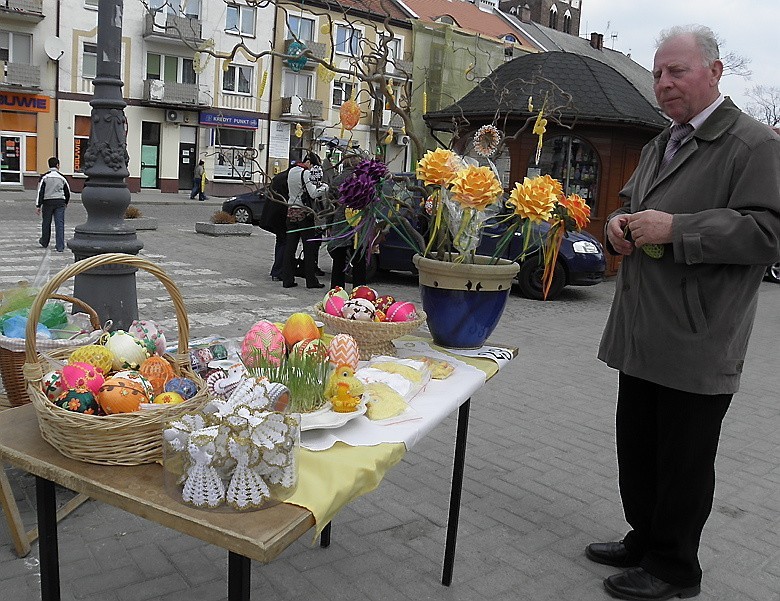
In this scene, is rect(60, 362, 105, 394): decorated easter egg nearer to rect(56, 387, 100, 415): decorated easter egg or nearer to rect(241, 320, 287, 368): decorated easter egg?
rect(56, 387, 100, 415): decorated easter egg

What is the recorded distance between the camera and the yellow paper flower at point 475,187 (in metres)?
2.58

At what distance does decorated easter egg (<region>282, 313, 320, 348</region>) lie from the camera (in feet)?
8.43

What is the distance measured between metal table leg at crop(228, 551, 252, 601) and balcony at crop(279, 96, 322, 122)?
3369cm

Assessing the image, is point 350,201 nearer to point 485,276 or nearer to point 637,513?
point 485,276

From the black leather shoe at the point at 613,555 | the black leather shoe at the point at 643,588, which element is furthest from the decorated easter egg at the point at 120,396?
the black leather shoe at the point at 613,555

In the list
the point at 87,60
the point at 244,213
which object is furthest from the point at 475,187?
the point at 87,60

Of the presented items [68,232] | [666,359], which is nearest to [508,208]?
[666,359]

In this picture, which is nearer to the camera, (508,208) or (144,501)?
(144,501)

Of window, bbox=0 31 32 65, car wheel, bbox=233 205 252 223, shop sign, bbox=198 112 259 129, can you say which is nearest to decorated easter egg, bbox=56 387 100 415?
car wheel, bbox=233 205 252 223

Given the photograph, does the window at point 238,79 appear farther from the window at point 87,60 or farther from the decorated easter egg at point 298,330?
the decorated easter egg at point 298,330

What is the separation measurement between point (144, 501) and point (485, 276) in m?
1.66

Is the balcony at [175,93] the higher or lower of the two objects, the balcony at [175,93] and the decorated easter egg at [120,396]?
the higher

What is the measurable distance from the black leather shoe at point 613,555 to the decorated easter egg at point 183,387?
2026mm

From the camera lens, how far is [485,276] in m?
2.89
